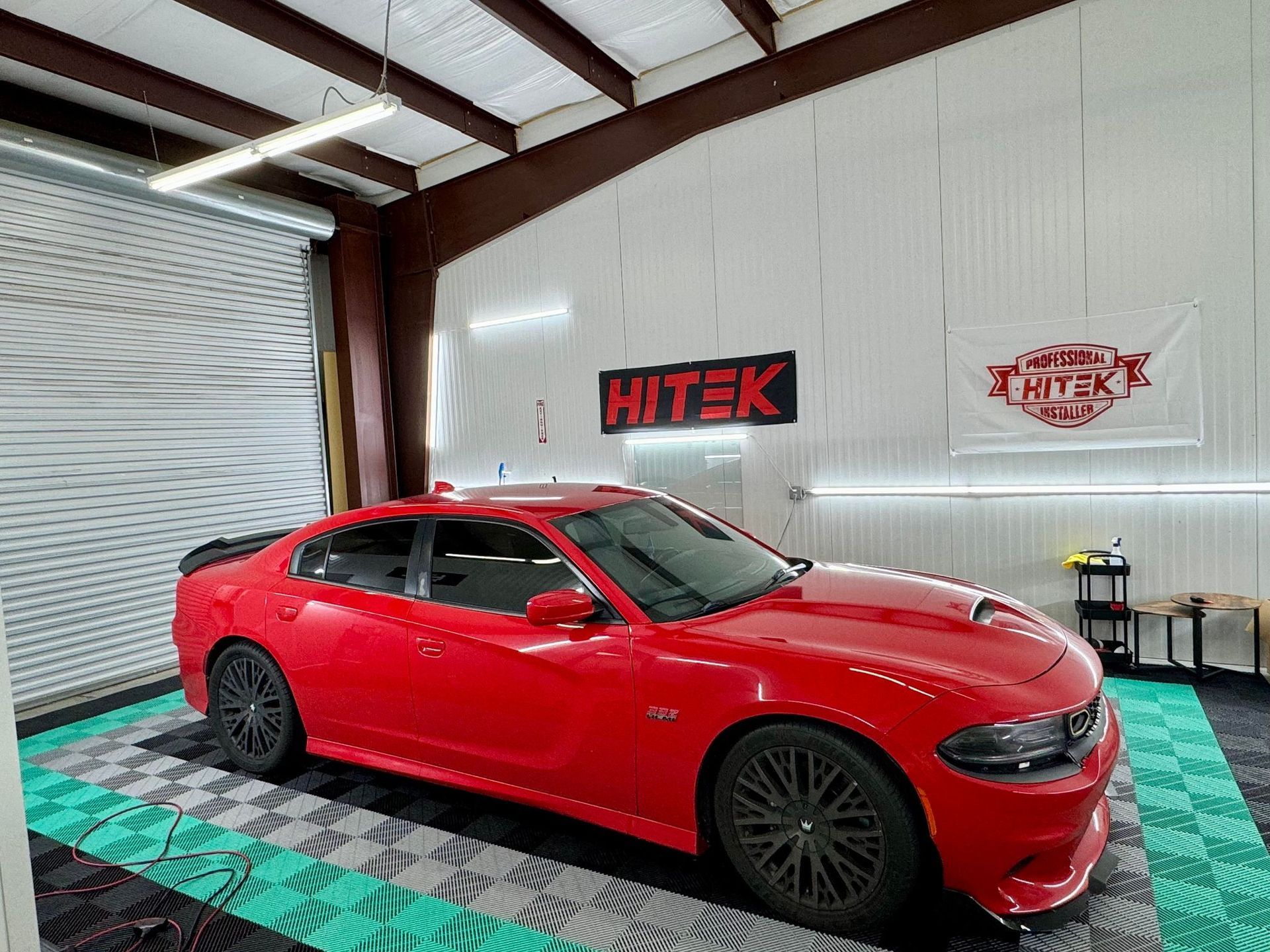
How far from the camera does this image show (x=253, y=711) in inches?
131

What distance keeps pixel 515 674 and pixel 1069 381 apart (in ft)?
13.4

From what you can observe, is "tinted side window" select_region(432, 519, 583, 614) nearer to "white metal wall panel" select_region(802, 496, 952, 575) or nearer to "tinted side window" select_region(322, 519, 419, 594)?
"tinted side window" select_region(322, 519, 419, 594)

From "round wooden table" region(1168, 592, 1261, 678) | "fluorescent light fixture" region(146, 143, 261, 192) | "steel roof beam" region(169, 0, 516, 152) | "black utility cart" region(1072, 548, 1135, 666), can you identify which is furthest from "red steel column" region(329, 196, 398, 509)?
"round wooden table" region(1168, 592, 1261, 678)

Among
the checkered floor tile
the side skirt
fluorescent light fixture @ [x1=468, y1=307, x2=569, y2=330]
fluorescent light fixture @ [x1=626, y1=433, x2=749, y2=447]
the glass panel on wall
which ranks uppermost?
fluorescent light fixture @ [x1=468, y1=307, x2=569, y2=330]

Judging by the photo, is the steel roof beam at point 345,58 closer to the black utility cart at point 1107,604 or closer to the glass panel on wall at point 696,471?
the glass panel on wall at point 696,471

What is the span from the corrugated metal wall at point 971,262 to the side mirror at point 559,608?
3.52 m

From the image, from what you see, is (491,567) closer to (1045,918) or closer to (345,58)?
(1045,918)

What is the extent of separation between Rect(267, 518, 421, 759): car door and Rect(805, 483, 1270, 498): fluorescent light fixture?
11.4 feet

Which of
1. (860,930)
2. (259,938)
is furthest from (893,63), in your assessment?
(259,938)

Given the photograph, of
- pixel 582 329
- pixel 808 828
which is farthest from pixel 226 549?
pixel 582 329

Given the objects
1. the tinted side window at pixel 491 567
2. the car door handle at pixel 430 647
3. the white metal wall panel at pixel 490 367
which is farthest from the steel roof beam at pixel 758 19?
the car door handle at pixel 430 647

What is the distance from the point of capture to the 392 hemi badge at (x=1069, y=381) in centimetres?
452

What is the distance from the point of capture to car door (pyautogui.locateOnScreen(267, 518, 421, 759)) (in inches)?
112

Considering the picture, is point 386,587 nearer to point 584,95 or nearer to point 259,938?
point 259,938
